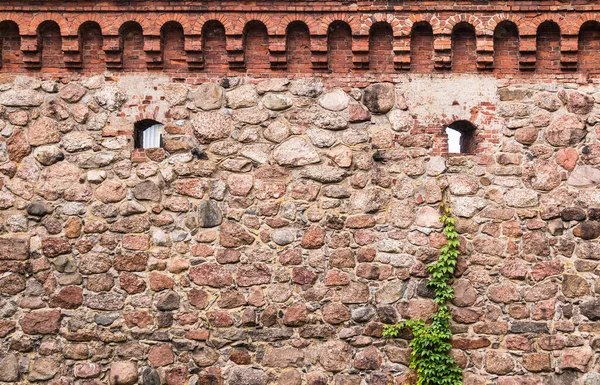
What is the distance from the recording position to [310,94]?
275 inches

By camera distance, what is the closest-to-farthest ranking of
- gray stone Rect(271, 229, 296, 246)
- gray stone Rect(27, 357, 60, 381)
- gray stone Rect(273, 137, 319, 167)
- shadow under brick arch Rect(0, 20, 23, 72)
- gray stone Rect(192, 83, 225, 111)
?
gray stone Rect(27, 357, 60, 381)
gray stone Rect(271, 229, 296, 246)
gray stone Rect(273, 137, 319, 167)
gray stone Rect(192, 83, 225, 111)
shadow under brick arch Rect(0, 20, 23, 72)

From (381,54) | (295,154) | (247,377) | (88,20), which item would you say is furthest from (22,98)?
(381,54)

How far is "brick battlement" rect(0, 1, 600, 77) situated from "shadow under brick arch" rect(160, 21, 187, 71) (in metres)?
0.01

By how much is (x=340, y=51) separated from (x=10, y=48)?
3899 mm

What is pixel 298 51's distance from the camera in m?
7.05

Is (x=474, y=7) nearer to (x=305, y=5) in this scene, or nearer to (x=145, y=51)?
(x=305, y=5)

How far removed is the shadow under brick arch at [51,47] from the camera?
7.06 meters

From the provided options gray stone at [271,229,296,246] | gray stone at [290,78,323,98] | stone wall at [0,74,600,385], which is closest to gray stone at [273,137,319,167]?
stone wall at [0,74,600,385]

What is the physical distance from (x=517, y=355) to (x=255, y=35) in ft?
15.4

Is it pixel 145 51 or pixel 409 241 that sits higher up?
pixel 145 51

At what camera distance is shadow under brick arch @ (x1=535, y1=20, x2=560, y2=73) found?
7012mm

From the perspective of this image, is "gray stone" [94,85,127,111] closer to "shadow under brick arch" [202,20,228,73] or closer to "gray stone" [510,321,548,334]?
"shadow under brick arch" [202,20,228,73]

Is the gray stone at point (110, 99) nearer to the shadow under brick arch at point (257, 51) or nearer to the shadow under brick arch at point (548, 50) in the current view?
the shadow under brick arch at point (257, 51)

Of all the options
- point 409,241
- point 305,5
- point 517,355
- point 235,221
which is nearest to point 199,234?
point 235,221
